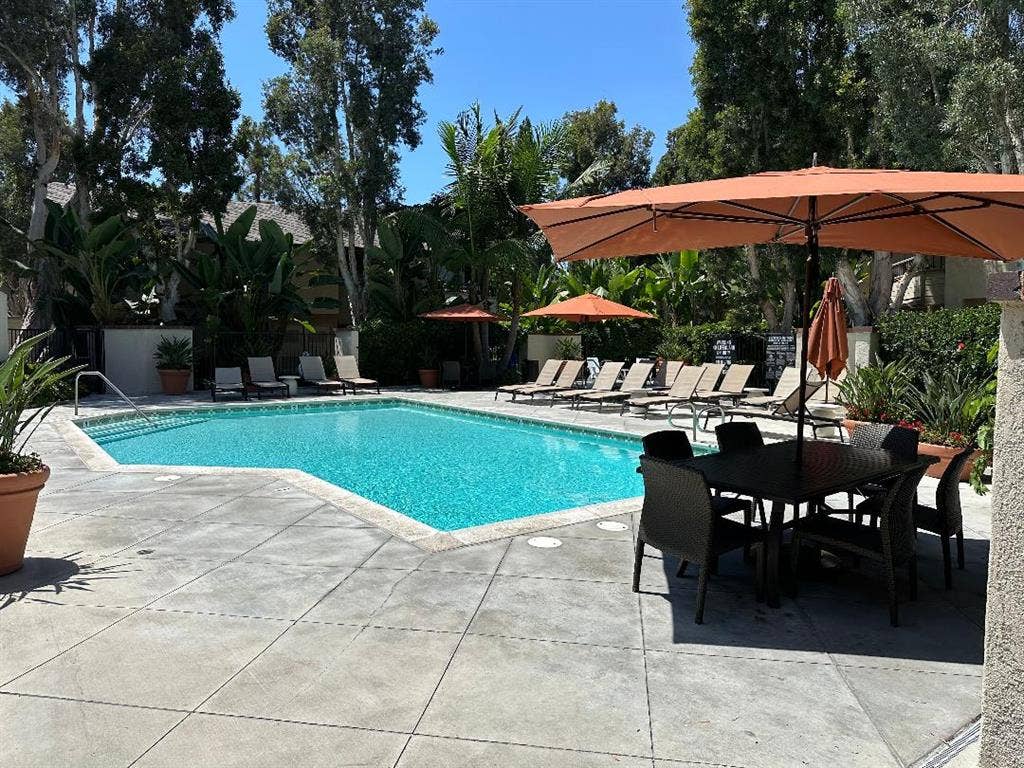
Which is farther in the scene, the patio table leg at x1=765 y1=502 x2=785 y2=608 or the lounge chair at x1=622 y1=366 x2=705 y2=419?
the lounge chair at x1=622 y1=366 x2=705 y2=419

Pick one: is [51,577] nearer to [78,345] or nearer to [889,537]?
[889,537]

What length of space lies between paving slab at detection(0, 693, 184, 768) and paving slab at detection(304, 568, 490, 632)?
1148 mm

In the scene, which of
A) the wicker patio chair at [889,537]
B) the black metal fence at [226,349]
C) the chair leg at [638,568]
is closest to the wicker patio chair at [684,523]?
the chair leg at [638,568]

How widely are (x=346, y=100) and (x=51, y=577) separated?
833 inches

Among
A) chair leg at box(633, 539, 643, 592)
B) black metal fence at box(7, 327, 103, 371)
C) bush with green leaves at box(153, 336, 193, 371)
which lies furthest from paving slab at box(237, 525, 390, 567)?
black metal fence at box(7, 327, 103, 371)

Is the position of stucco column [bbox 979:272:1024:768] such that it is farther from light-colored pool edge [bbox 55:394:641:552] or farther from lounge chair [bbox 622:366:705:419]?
lounge chair [bbox 622:366:705:419]

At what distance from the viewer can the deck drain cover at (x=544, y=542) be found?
5410mm

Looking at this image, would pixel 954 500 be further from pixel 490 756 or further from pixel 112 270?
pixel 112 270

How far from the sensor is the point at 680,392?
13719 mm

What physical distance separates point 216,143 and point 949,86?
18.4 metres

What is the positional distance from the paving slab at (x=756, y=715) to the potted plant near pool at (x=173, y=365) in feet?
56.8

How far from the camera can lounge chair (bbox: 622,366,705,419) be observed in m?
13.4

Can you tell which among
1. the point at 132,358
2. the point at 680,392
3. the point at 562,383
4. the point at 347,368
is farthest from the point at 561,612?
the point at 132,358

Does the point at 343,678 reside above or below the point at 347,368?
below
